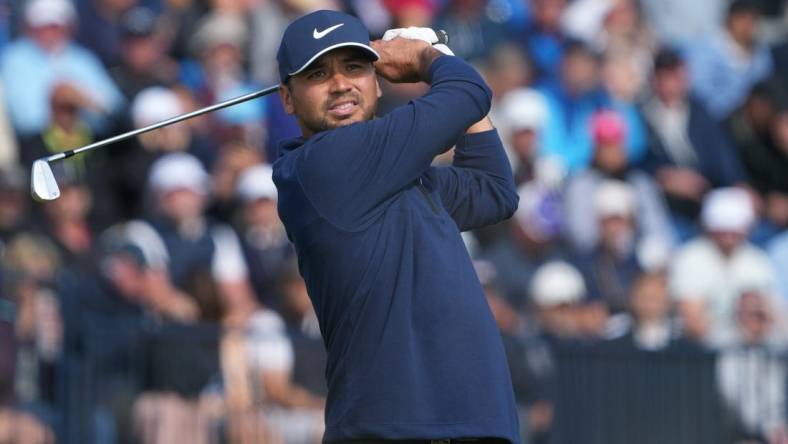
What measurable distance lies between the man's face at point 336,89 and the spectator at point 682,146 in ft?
24.4

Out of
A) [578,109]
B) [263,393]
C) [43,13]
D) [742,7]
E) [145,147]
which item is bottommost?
[263,393]

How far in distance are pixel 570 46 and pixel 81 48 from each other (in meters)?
3.74

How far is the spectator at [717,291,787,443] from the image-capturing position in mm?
9242

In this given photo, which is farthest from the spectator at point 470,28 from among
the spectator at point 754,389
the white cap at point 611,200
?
the spectator at point 754,389

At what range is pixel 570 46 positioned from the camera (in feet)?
39.7

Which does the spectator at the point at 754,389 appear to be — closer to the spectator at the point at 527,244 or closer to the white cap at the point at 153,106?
the spectator at the point at 527,244

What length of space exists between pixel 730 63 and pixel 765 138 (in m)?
0.88

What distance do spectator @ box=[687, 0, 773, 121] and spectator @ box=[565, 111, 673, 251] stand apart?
1481mm

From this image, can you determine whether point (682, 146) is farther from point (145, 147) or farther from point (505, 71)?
point (145, 147)

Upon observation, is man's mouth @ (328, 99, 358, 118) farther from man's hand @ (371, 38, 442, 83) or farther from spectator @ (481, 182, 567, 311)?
spectator @ (481, 182, 567, 311)

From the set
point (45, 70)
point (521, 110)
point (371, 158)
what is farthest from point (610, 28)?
point (371, 158)

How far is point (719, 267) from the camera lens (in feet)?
35.1

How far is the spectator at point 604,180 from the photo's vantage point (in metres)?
10.9

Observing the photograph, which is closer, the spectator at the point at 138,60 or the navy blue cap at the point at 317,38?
the navy blue cap at the point at 317,38
